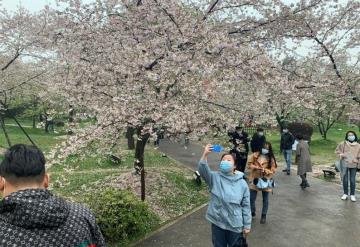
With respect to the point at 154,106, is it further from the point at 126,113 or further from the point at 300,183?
the point at 300,183

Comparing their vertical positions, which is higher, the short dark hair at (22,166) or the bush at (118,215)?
the short dark hair at (22,166)

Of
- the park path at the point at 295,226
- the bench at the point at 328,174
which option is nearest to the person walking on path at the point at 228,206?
the park path at the point at 295,226

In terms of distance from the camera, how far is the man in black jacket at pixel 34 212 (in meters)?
2.04

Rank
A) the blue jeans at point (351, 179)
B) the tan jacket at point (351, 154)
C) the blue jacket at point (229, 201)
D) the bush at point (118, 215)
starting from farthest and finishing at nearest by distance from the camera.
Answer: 1. the blue jeans at point (351, 179)
2. the tan jacket at point (351, 154)
3. the bush at point (118, 215)
4. the blue jacket at point (229, 201)

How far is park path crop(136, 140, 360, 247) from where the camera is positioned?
7402mm

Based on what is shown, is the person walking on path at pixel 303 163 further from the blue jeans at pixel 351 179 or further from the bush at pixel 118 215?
the bush at pixel 118 215

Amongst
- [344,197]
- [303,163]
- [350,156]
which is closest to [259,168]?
[350,156]

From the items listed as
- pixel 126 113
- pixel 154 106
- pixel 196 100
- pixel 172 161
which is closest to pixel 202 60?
pixel 196 100

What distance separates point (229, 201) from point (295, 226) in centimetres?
360

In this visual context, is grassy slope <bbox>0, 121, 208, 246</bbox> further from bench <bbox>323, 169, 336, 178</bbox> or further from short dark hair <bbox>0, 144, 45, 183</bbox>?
short dark hair <bbox>0, 144, 45, 183</bbox>

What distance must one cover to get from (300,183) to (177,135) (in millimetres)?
5773

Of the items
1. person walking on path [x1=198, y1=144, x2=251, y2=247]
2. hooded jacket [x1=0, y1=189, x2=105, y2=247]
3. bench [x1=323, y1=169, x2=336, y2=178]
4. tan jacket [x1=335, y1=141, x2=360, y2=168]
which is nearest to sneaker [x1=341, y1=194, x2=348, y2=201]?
tan jacket [x1=335, y1=141, x2=360, y2=168]

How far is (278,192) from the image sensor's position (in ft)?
37.9

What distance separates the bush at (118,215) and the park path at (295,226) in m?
0.35
